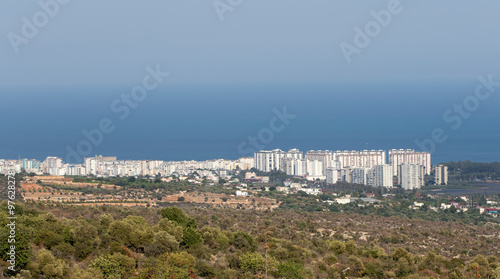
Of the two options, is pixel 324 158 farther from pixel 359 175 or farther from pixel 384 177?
pixel 384 177

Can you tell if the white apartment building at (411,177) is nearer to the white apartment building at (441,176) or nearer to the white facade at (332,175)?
the white apartment building at (441,176)

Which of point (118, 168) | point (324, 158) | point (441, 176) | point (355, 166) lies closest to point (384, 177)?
point (441, 176)

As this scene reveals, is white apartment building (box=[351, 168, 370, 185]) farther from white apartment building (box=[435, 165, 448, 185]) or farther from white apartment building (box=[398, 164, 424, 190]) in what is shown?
white apartment building (box=[435, 165, 448, 185])

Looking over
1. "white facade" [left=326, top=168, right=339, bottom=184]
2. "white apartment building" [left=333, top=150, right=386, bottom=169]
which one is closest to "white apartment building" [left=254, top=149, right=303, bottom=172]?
"white apartment building" [left=333, top=150, right=386, bottom=169]

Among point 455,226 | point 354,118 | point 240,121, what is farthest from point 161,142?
point 455,226
